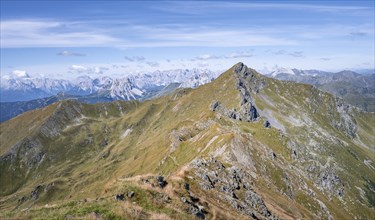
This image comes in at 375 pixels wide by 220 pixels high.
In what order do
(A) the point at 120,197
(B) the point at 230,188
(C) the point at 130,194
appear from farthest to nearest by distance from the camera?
(B) the point at 230,188 < (C) the point at 130,194 < (A) the point at 120,197

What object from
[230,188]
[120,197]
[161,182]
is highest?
[120,197]

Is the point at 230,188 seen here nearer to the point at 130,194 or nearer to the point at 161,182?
the point at 161,182

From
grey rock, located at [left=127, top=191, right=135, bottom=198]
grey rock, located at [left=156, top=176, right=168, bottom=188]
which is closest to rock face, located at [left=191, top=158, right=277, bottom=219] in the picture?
grey rock, located at [left=156, top=176, right=168, bottom=188]

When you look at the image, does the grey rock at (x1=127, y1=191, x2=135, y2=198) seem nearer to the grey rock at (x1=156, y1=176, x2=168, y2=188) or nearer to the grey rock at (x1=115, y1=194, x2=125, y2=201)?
the grey rock at (x1=115, y1=194, x2=125, y2=201)

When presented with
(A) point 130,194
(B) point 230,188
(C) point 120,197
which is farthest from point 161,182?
(B) point 230,188

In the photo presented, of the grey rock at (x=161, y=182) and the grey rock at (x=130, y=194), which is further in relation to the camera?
the grey rock at (x=161, y=182)

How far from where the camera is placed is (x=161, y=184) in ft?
211

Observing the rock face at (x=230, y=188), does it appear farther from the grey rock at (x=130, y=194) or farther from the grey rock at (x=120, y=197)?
the grey rock at (x=120, y=197)

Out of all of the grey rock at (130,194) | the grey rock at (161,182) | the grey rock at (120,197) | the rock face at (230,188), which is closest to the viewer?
the grey rock at (120,197)

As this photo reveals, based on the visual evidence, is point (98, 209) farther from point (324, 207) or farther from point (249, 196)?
point (324, 207)

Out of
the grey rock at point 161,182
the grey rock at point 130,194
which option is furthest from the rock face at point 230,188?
the grey rock at point 130,194

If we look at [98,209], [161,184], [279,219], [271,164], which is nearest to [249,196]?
[279,219]

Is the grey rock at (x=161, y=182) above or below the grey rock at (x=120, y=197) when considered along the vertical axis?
below

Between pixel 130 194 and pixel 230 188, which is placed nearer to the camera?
pixel 130 194
